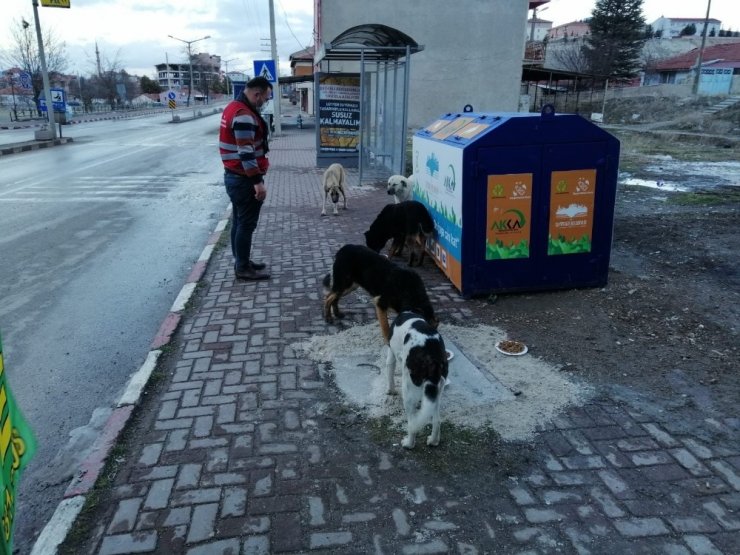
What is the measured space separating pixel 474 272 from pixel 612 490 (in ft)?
10.1

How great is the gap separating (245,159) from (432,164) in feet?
7.35

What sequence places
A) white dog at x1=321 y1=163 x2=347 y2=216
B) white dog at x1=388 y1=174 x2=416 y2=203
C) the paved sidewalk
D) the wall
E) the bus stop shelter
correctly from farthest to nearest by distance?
the wall, the bus stop shelter, white dog at x1=321 y1=163 x2=347 y2=216, white dog at x1=388 y1=174 x2=416 y2=203, the paved sidewalk

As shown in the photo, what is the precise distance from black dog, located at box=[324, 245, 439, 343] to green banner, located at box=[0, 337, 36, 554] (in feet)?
9.09

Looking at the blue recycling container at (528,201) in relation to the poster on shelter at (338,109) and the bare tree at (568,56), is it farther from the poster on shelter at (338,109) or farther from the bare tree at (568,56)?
the bare tree at (568,56)

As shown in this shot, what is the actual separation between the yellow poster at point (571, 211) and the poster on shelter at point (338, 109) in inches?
457

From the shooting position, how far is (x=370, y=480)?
3250mm

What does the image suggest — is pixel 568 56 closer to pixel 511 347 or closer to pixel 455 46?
pixel 455 46

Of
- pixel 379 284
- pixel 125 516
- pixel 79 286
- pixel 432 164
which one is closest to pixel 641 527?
pixel 379 284

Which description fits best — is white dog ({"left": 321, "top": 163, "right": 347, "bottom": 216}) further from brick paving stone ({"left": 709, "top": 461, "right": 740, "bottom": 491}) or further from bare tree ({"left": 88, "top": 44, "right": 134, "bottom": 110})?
bare tree ({"left": 88, "top": 44, "right": 134, "bottom": 110})

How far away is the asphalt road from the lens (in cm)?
394

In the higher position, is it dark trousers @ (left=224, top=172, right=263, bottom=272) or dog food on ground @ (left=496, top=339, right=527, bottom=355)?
dark trousers @ (left=224, top=172, right=263, bottom=272)

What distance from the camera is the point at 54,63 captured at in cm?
4731

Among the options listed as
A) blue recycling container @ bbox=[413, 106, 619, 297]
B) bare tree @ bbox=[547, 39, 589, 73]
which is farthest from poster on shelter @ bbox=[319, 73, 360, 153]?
bare tree @ bbox=[547, 39, 589, 73]

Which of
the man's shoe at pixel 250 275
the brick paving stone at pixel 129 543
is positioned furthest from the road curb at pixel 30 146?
the brick paving stone at pixel 129 543
